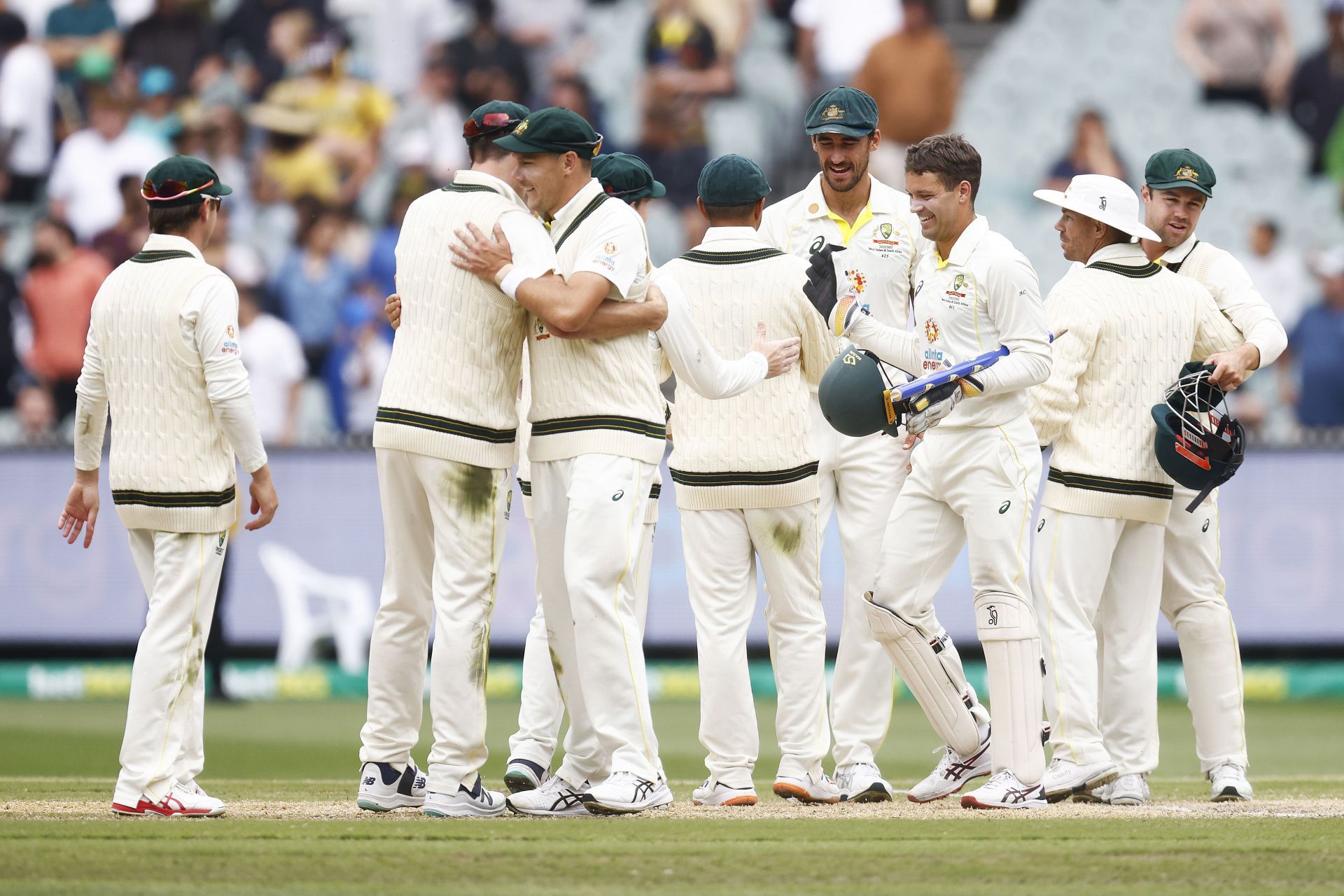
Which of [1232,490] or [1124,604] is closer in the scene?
[1124,604]

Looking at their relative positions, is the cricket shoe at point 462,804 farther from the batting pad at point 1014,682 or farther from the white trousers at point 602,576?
the batting pad at point 1014,682

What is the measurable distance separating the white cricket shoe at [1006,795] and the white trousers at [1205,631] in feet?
4.11

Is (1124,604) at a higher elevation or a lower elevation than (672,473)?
lower

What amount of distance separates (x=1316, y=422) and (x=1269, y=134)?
135 inches

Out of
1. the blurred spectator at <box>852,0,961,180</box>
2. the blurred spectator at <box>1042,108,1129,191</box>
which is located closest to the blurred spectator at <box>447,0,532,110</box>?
the blurred spectator at <box>852,0,961,180</box>

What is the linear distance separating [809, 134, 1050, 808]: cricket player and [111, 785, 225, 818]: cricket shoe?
253 centimetres

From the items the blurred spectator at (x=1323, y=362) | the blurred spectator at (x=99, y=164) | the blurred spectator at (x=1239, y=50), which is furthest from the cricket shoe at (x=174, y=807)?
the blurred spectator at (x=1239, y=50)

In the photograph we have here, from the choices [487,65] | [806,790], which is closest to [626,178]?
[806,790]

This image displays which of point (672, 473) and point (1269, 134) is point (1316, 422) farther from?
point (672, 473)

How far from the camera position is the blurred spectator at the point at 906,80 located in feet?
54.7

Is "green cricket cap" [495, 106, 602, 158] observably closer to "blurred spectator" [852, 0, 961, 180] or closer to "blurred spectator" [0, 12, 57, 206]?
"blurred spectator" [852, 0, 961, 180]

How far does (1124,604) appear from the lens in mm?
7352

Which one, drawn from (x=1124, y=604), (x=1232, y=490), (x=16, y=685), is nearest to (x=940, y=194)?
(x=1124, y=604)

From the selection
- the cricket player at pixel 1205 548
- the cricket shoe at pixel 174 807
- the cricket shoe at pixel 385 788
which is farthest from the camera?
the cricket player at pixel 1205 548
